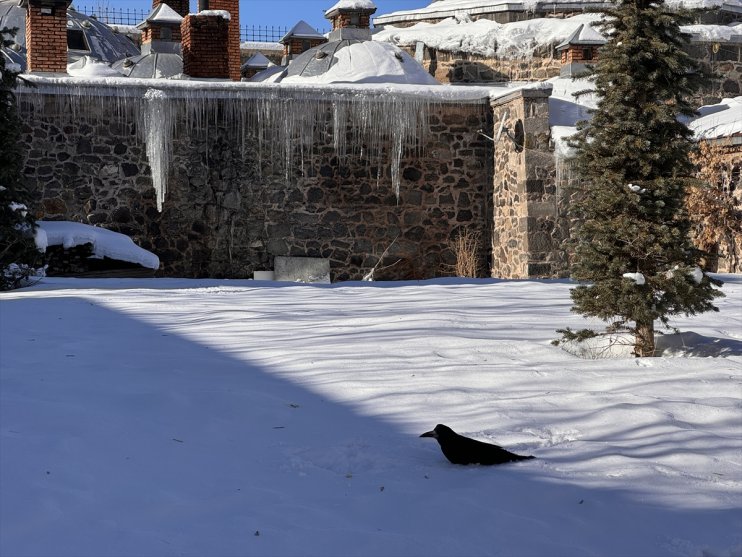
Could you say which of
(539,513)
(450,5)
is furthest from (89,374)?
(450,5)

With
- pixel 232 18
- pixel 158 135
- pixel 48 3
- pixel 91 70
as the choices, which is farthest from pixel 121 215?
pixel 232 18

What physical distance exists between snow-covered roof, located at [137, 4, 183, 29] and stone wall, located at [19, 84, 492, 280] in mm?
6677

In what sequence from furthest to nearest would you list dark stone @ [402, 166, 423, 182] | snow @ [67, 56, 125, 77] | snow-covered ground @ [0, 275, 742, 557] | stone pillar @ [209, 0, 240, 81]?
stone pillar @ [209, 0, 240, 81]
snow @ [67, 56, 125, 77]
dark stone @ [402, 166, 423, 182]
snow-covered ground @ [0, 275, 742, 557]

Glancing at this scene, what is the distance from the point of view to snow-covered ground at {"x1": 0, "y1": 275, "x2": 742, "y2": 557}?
2533mm

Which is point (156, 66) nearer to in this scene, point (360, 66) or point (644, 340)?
point (360, 66)

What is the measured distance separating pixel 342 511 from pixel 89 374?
2.02 m

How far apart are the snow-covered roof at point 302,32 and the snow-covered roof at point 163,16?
4.17m

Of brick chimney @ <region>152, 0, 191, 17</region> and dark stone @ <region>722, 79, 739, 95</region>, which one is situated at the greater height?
brick chimney @ <region>152, 0, 191, 17</region>

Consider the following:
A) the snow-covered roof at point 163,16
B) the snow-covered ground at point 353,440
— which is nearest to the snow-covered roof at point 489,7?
the snow-covered roof at point 163,16

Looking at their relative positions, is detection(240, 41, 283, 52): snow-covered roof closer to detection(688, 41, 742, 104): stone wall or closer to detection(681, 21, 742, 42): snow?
detection(681, 21, 742, 42): snow

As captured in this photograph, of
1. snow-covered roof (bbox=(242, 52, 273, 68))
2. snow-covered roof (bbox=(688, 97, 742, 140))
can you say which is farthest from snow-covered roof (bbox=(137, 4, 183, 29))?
snow-covered roof (bbox=(688, 97, 742, 140))

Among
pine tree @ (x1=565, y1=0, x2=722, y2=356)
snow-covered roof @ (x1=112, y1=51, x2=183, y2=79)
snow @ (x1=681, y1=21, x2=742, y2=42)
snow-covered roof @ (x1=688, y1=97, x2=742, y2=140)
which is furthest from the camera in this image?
snow @ (x1=681, y1=21, x2=742, y2=42)

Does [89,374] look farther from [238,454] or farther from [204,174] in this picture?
[204,174]

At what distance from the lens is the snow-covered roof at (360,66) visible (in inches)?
554
